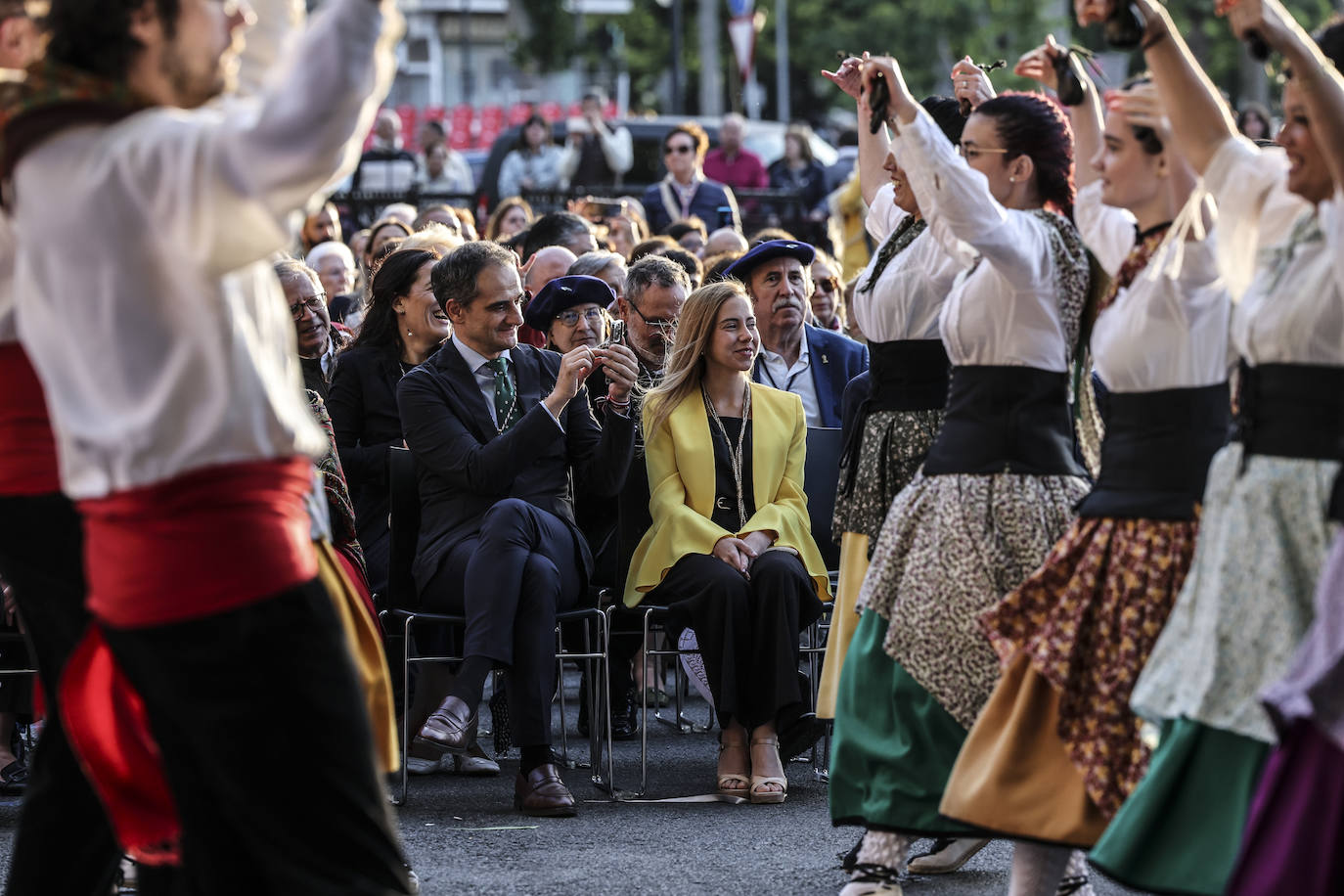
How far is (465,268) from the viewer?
6.96m

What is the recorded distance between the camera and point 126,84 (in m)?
3.00

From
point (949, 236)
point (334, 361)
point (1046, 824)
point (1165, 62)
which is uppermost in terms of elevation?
point (1165, 62)

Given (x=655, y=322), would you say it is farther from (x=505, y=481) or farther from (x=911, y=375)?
(x=911, y=375)

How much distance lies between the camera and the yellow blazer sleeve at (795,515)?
274 inches

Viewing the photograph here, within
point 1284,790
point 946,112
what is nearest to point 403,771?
point 946,112

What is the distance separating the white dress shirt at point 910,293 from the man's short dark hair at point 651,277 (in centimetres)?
239

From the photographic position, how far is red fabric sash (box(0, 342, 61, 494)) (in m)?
3.92

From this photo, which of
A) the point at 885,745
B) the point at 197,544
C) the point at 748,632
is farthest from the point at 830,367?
the point at 197,544

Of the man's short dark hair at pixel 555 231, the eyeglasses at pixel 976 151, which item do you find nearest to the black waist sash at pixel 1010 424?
the eyeglasses at pixel 976 151

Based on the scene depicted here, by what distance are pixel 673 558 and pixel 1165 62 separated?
11.2ft

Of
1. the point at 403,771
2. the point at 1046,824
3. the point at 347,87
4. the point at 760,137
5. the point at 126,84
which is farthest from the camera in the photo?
the point at 760,137

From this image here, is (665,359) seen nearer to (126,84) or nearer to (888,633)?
(888,633)

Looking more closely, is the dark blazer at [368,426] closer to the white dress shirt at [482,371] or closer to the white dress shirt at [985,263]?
the white dress shirt at [482,371]

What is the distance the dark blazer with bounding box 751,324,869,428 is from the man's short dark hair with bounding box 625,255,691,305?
53cm
